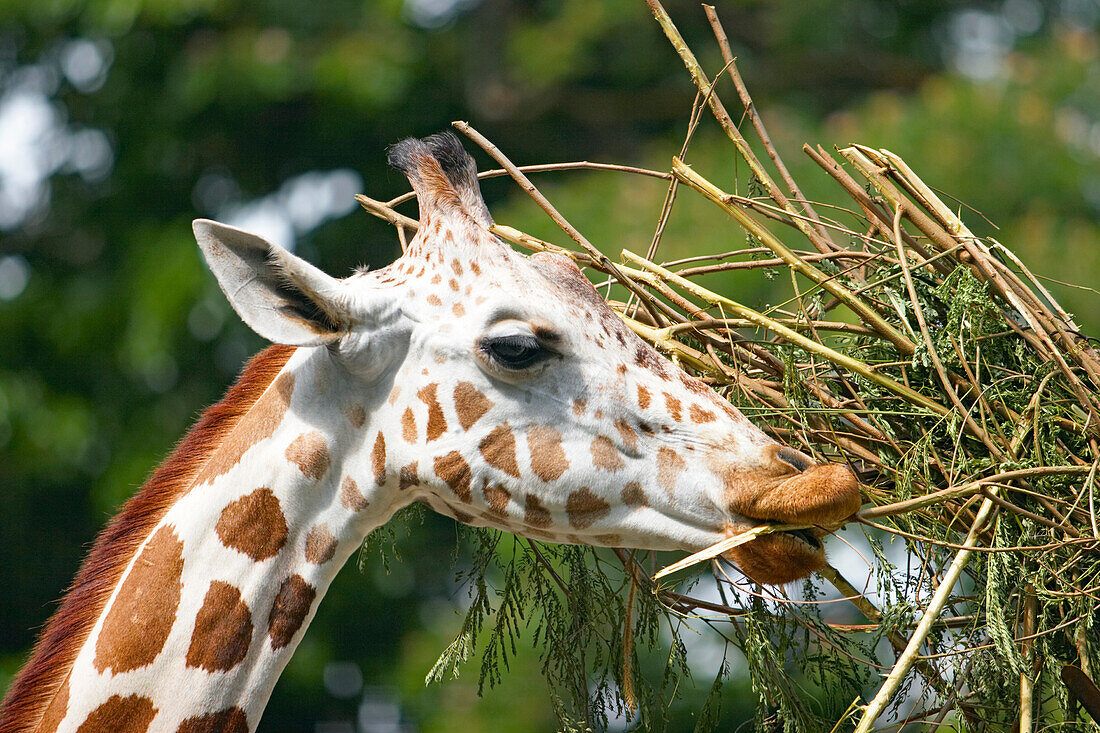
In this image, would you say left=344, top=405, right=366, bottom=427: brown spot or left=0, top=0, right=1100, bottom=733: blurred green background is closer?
left=344, top=405, right=366, bottom=427: brown spot

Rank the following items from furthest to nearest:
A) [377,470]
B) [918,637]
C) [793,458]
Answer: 1. [377,470]
2. [793,458]
3. [918,637]

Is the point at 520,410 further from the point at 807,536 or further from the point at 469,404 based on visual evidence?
the point at 807,536

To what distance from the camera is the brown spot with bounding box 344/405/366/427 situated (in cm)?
216

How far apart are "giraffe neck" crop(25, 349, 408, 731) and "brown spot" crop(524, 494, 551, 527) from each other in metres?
0.27

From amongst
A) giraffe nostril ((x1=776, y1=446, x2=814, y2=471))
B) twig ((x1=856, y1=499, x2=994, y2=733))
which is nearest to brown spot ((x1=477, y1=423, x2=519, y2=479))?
giraffe nostril ((x1=776, y1=446, x2=814, y2=471))

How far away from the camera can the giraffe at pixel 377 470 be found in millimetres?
2029

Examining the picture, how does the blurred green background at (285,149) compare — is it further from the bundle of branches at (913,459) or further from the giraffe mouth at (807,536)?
the giraffe mouth at (807,536)

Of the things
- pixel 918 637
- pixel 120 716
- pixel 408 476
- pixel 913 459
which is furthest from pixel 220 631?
pixel 913 459

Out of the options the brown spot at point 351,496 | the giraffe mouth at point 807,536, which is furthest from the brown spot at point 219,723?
the giraffe mouth at point 807,536

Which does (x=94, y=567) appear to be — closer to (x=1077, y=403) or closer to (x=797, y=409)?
(x=797, y=409)

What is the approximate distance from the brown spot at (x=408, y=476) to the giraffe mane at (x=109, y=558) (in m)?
0.41

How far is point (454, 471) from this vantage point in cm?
207

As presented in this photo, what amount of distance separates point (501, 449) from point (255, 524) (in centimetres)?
49

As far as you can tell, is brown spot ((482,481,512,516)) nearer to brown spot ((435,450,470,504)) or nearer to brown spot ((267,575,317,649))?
brown spot ((435,450,470,504))
